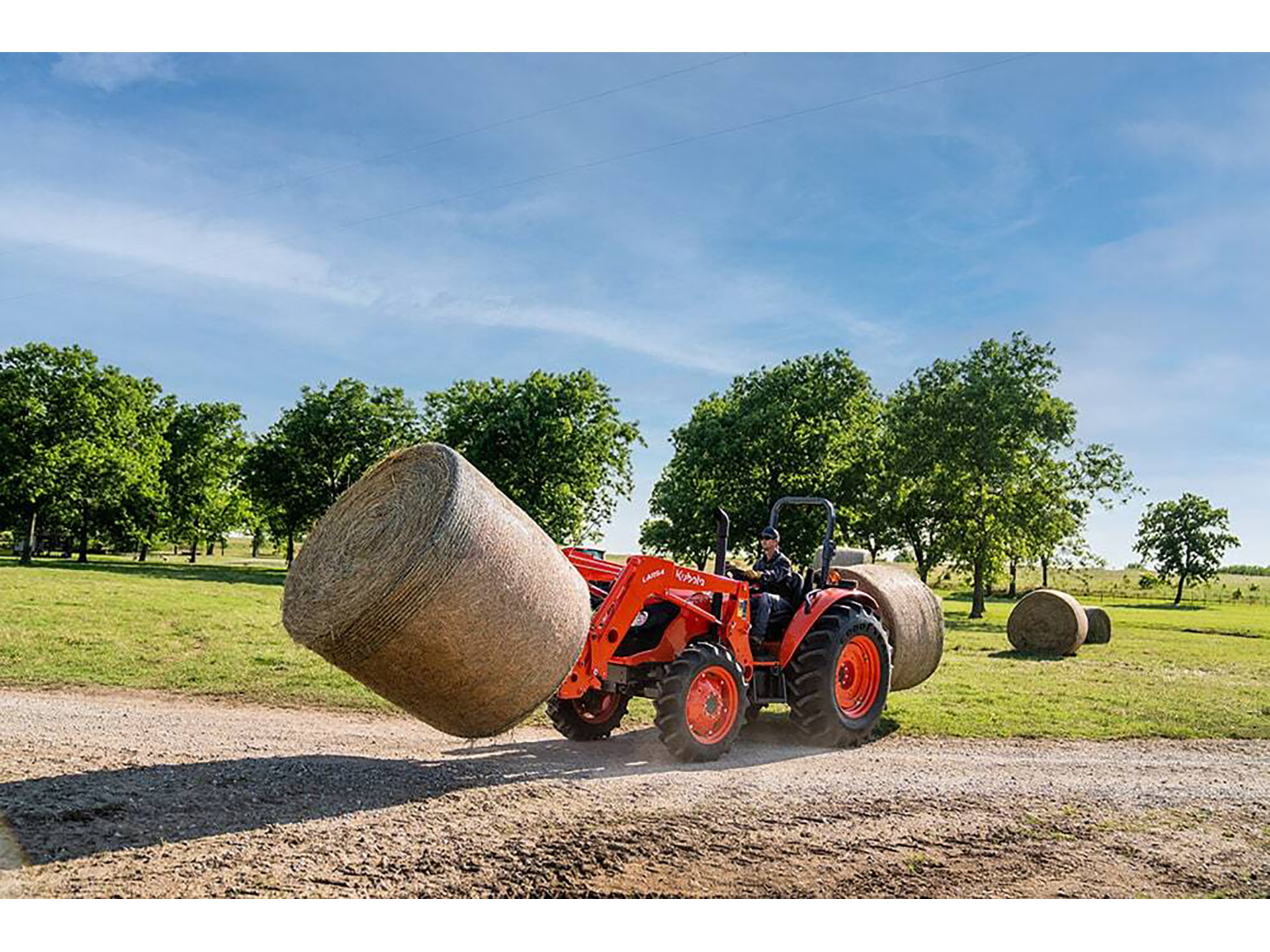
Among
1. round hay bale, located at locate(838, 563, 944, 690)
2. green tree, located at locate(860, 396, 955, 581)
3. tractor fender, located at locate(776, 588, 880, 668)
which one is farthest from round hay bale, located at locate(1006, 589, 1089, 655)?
tractor fender, located at locate(776, 588, 880, 668)

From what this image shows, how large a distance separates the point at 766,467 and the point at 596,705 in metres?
31.5

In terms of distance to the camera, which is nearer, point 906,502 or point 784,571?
point 784,571

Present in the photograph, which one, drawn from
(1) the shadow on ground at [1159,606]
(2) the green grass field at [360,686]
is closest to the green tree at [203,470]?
(2) the green grass field at [360,686]

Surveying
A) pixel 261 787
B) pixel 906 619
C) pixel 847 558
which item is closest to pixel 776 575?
pixel 906 619

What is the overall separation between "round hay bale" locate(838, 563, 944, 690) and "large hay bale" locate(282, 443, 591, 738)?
599 cm

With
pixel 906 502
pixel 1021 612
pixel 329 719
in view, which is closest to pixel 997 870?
pixel 329 719

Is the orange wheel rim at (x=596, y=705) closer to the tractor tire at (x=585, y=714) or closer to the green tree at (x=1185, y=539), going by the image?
the tractor tire at (x=585, y=714)

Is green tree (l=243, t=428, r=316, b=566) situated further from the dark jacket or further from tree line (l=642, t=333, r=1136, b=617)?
the dark jacket

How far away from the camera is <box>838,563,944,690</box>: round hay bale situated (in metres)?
12.9

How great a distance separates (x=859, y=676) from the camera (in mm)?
11633

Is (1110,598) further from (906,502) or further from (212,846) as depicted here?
(212,846)

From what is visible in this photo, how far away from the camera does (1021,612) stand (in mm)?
25828

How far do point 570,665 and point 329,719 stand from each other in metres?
5.14

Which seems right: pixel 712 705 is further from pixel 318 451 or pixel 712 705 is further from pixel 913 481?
pixel 318 451
